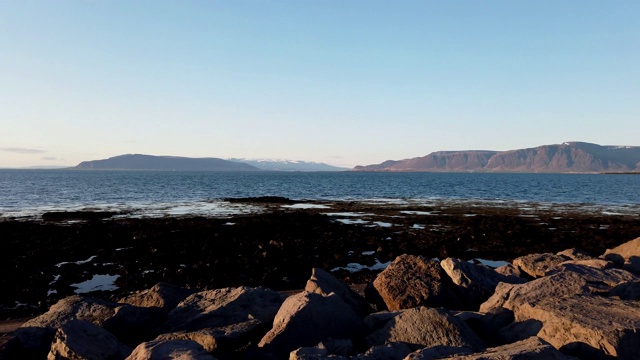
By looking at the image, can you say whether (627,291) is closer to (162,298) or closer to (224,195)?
(162,298)

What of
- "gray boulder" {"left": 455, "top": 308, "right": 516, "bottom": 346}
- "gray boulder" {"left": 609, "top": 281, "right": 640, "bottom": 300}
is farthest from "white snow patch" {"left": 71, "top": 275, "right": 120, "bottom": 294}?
"gray boulder" {"left": 609, "top": 281, "right": 640, "bottom": 300}

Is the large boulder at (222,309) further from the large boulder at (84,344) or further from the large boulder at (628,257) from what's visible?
the large boulder at (628,257)

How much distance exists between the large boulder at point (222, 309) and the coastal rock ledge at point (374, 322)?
0.08 feet

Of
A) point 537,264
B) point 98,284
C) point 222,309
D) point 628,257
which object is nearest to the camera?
point 222,309

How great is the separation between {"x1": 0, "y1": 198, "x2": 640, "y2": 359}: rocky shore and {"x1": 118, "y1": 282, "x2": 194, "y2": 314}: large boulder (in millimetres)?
29

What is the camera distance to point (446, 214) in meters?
36.0

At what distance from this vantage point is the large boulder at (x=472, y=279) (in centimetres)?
1039

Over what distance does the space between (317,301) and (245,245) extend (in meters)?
14.2

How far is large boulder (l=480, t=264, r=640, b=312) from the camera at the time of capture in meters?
8.78

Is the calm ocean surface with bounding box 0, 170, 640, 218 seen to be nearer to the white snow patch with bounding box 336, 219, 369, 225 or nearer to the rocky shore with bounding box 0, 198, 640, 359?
the white snow patch with bounding box 336, 219, 369, 225

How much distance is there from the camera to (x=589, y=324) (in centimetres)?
689

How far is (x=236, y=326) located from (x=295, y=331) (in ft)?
3.77

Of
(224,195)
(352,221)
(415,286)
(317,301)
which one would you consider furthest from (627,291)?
(224,195)

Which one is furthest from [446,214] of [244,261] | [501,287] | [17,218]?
[17,218]
